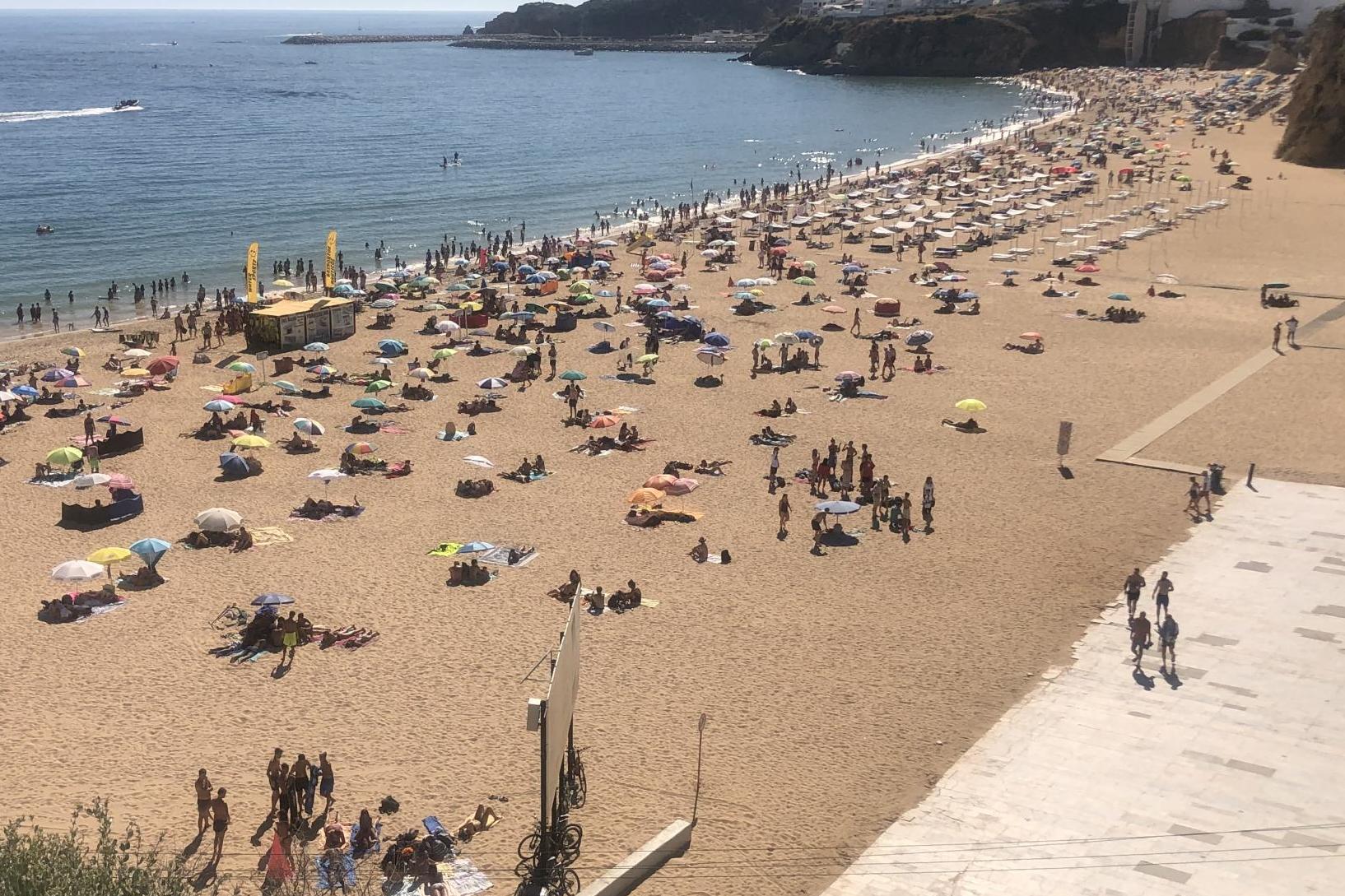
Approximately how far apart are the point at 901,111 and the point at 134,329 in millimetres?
92015

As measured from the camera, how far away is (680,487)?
2422 centimetres

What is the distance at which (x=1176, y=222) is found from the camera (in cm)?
5416

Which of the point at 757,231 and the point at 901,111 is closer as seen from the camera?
the point at 757,231

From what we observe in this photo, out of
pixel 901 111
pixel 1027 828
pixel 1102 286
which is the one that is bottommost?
pixel 1027 828

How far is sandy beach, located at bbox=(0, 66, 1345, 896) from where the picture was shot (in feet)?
48.3

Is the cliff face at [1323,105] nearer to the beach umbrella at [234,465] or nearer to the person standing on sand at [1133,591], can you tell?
the person standing on sand at [1133,591]

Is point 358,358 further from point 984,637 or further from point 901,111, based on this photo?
point 901,111

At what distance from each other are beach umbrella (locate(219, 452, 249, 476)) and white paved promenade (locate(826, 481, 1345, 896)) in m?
16.2

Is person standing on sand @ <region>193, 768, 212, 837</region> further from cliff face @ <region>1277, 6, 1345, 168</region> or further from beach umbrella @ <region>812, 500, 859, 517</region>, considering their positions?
cliff face @ <region>1277, 6, 1345, 168</region>

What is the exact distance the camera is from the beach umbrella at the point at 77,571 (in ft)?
63.9

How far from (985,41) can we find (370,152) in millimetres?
85411

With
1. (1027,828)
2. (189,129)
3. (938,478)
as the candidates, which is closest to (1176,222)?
(938,478)

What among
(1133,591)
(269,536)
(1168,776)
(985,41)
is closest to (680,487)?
(269,536)

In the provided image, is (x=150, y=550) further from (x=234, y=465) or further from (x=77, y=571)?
(x=234, y=465)
